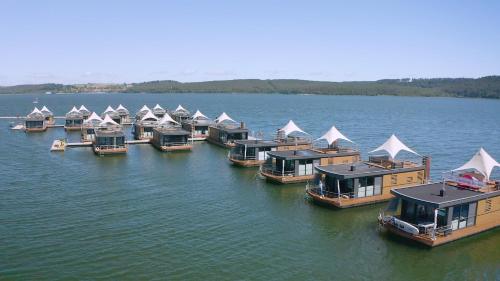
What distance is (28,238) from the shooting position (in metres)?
30.3

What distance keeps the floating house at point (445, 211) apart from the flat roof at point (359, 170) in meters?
4.83

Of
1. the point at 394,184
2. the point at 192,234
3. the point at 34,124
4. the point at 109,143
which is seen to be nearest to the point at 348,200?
the point at 394,184

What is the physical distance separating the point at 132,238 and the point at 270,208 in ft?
42.9

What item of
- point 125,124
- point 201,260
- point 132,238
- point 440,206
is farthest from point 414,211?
point 125,124

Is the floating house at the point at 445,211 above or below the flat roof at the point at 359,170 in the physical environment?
below

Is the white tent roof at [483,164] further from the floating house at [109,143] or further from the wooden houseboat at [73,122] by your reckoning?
the wooden houseboat at [73,122]

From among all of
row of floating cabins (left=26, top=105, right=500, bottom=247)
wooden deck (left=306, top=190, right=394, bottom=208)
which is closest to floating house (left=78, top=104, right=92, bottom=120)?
row of floating cabins (left=26, top=105, right=500, bottom=247)

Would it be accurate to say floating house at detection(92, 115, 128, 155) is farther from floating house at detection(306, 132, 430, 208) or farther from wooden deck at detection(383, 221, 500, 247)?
wooden deck at detection(383, 221, 500, 247)

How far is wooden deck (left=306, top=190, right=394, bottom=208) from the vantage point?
1469 inches

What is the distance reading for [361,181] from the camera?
38344mm

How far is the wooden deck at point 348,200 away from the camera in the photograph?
122 feet

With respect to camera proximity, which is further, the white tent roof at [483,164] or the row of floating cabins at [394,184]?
the white tent roof at [483,164]

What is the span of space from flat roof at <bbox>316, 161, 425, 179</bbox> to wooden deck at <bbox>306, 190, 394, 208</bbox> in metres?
2.12

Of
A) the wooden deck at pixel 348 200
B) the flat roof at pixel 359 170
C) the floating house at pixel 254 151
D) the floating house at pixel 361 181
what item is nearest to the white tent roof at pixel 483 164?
the flat roof at pixel 359 170
